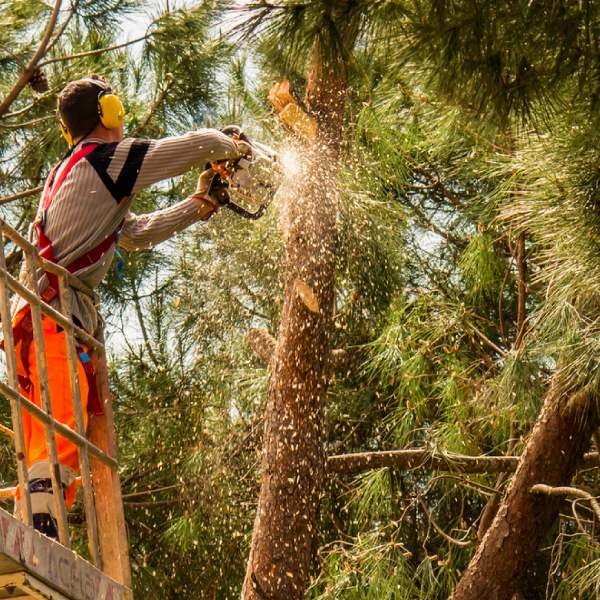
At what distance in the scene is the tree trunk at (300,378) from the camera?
6.67 m

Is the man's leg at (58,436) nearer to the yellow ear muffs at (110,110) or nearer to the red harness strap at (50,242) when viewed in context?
the red harness strap at (50,242)

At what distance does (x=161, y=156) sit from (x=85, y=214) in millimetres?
253

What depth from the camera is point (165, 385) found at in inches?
357

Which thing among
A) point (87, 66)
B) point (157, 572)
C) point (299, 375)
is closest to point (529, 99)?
point (299, 375)

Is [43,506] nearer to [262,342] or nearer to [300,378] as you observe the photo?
[300,378]

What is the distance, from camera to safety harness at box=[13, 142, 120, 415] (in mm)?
3916

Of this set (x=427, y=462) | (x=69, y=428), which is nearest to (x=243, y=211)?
(x=69, y=428)

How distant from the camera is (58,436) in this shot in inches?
152

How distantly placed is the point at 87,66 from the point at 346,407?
7.26ft

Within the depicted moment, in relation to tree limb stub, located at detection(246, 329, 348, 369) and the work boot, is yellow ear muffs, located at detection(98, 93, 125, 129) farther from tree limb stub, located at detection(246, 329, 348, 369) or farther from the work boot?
tree limb stub, located at detection(246, 329, 348, 369)

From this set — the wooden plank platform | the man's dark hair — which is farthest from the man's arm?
the wooden plank platform

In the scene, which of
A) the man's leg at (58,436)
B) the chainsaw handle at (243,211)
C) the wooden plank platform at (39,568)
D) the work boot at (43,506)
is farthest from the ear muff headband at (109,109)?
the wooden plank platform at (39,568)

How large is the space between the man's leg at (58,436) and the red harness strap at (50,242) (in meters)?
0.10

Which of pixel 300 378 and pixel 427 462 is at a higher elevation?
pixel 300 378
